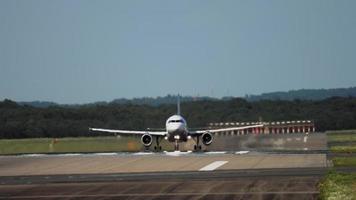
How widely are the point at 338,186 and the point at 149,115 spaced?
371 ft

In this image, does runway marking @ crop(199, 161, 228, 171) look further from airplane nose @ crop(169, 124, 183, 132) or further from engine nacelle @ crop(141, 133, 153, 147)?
engine nacelle @ crop(141, 133, 153, 147)

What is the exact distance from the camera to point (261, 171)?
4044cm

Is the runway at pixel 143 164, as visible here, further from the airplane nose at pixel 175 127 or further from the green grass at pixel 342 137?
the green grass at pixel 342 137

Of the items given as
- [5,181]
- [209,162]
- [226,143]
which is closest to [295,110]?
[226,143]

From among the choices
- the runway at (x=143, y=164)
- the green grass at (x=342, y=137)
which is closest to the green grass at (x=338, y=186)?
the runway at (x=143, y=164)

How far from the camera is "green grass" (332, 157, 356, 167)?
44.0m

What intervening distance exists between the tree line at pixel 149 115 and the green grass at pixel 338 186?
257ft

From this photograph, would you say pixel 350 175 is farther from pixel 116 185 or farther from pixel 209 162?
pixel 209 162

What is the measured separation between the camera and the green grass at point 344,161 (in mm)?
43969

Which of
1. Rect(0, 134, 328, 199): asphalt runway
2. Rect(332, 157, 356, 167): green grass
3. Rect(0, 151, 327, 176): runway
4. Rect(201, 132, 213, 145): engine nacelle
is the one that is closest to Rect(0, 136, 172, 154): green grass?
Rect(201, 132, 213, 145): engine nacelle

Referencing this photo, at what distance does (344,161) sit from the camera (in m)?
46.7

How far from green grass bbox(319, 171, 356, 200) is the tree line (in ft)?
257

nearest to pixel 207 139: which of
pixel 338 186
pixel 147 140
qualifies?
pixel 147 140

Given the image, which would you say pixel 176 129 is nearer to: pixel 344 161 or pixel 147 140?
pixel 147 140
